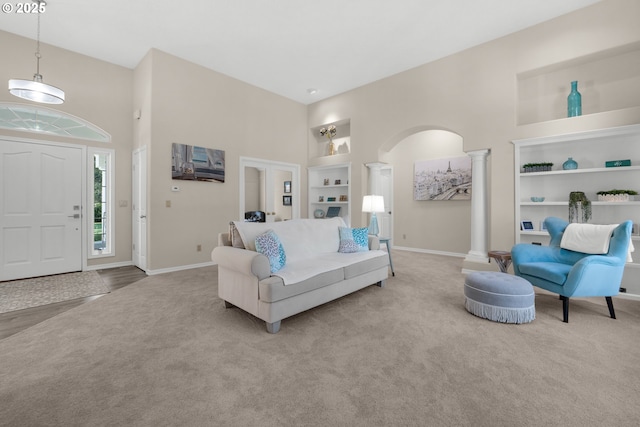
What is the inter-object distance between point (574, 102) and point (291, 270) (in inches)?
166

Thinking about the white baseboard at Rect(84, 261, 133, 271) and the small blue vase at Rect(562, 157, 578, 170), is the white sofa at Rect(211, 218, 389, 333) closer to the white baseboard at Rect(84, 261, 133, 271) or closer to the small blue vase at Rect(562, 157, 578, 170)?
the small blue vase at Rect(562, 157, 578, 170)

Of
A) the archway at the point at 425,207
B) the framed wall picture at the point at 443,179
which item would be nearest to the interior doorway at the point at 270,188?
the archway at the point at 425,207

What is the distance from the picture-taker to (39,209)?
4.30 m

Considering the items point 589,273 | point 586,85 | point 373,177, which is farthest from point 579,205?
point 373,177

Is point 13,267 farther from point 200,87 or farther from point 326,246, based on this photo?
point 326,246

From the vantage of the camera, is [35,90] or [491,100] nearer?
[35,90]

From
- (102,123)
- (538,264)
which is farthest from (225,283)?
(102,123)

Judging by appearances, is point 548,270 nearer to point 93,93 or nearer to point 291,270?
point 291,270

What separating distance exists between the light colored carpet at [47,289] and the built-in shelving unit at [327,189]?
4.34 m

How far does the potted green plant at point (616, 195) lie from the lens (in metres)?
3.32

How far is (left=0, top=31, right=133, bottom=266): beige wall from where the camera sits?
408 centimetres

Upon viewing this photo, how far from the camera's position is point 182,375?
6.03 ft

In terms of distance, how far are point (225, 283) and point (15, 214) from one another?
3.72 m

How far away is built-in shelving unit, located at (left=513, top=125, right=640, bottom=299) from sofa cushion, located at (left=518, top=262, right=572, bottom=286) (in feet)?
3.39
